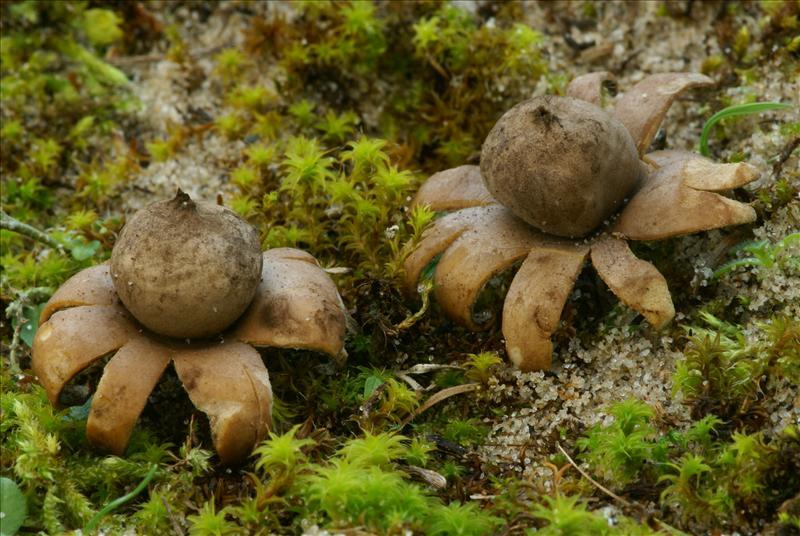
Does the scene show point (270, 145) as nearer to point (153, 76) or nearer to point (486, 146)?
point (153, 76)

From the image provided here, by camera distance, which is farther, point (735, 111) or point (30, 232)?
point (30, 232)

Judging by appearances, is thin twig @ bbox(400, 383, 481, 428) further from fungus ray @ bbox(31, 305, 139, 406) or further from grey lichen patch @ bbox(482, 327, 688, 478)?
fungus ray @ bbox(31, 305, 139, 406)

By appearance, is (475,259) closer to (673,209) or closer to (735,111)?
(673,209)

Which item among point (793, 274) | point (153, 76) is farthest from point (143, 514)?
point (153, 76)

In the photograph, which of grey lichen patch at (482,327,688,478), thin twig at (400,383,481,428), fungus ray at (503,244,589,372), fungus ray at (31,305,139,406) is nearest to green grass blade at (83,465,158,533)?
fungus ray at (31,305,139,406)

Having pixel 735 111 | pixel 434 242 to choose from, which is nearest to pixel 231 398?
pixel 434 242

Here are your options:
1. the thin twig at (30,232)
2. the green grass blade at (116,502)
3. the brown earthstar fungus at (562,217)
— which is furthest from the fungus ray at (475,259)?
the thin twig at (30,232)
